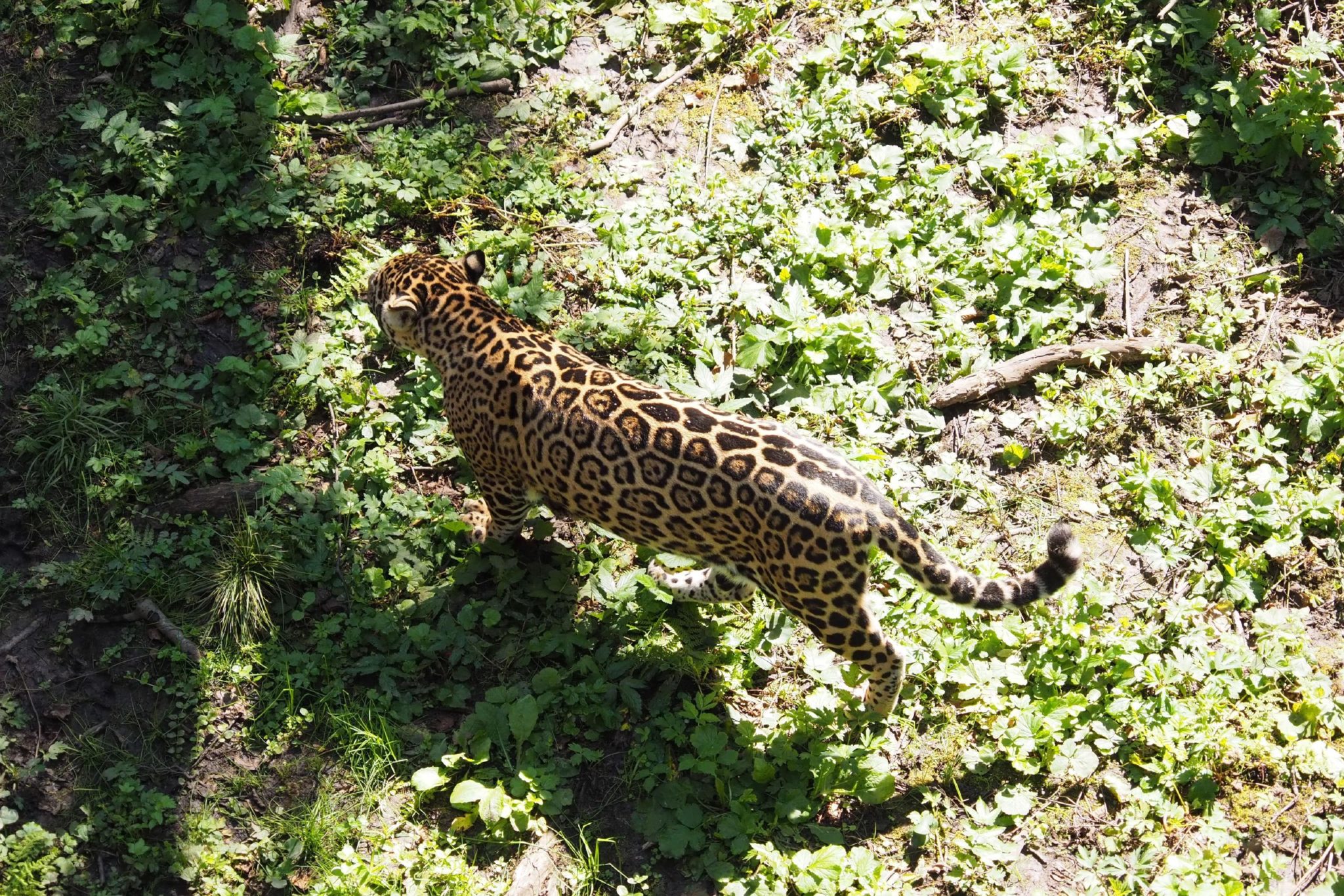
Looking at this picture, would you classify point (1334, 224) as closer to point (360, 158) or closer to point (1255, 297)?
point (1255, 297)

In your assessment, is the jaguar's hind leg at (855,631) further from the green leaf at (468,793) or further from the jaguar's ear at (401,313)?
the jaguar's ear at (401,313)

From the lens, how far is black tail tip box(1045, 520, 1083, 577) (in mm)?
5246

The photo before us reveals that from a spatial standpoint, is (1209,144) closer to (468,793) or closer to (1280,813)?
(1280,813)

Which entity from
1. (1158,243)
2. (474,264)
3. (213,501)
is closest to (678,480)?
(474,264)

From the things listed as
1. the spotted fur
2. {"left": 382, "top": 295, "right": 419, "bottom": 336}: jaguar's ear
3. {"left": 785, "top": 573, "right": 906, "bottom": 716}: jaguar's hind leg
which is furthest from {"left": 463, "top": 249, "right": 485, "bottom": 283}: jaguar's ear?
{"left": 785, "top": 573, "right": 906, "bottom": 716}: jaguar's hind leg

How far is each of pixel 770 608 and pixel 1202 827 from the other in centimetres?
253

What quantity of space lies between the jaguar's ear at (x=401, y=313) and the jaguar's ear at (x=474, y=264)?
1.74ft

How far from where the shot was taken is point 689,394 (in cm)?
739

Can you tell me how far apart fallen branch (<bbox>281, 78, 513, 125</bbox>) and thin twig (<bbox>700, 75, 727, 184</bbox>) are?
1.61 metres

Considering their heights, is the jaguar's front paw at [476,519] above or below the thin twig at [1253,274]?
below

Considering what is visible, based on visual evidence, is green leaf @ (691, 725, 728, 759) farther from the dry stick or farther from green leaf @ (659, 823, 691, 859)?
the dry stick

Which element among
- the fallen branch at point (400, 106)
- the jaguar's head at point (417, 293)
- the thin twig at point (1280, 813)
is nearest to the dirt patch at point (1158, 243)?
the thin twig at point (1280, 813)

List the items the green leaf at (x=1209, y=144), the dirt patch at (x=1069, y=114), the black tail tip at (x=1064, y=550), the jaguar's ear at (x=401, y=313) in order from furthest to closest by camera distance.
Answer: the dirt patch at (x=1069, y=114), the green leaf at (x=1209, y=144), the jaguar's ear at (x=401, y=313), the black tail tip at (x=1064, y=550)

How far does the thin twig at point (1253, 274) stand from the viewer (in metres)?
8.02
